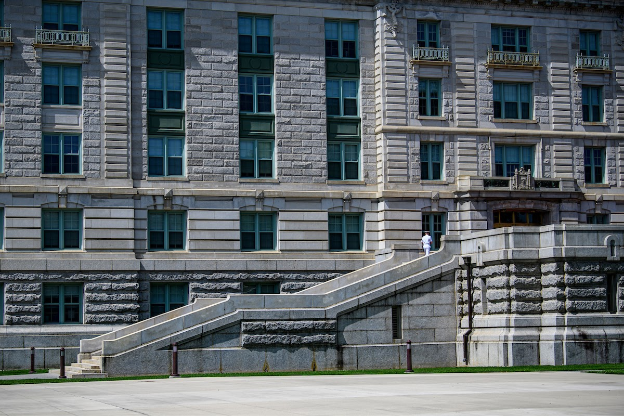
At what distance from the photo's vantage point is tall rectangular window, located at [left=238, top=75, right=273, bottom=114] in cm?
4675

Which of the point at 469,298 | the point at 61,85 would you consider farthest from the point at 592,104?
the point at 61,85

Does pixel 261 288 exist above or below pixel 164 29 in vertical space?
below

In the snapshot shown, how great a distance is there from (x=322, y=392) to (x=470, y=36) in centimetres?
2789

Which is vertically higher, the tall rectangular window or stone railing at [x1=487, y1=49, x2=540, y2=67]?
stone railing at [x1=487, y1=49, x2=540, y2=67]

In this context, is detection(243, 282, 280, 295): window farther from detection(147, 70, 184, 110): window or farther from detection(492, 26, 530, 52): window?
detection(492, 26, 530, 52): window

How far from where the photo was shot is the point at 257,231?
1821 inches

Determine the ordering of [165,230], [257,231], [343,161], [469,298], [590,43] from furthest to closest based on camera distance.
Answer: [590,43] < [343,161] < [257,231] < [165,230] < [469,298]

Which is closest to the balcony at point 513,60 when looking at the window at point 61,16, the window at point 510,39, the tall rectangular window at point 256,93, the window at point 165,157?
the window at point 510,39

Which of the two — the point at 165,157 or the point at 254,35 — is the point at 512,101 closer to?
the point at 254,35

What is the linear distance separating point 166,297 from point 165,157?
6048mm

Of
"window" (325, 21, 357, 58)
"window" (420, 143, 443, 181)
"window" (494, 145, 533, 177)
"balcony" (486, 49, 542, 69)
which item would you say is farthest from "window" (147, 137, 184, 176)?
"balcony" (486, 49, 542, 69)

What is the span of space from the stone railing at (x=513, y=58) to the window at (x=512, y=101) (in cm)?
103

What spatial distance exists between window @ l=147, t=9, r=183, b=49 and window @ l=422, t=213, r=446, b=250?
13.4 metres

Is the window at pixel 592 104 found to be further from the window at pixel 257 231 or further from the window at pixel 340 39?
the window at pixel 257 231
